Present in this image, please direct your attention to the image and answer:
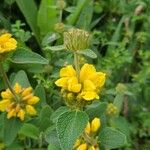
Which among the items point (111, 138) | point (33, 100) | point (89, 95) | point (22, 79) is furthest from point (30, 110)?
point (89, 95)

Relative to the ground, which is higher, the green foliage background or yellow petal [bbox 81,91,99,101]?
yellow petal [bbox 81,91,99,101]

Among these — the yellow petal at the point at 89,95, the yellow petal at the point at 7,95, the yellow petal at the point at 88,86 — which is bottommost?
the yellow petal at the point at 7,95

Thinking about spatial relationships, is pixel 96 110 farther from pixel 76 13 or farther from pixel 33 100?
pixel 76 13

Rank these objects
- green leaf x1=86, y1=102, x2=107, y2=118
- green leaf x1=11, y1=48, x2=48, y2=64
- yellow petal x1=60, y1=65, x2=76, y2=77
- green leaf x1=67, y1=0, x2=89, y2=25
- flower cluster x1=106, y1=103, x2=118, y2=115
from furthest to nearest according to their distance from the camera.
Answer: green leaf x1=67, y1=0, x2=89, y2=25 → flower cluster x1=106, y1=103, x2=118, y2=115 → green leaf x1=86, y1=102, x2=107, y2=118 → green leaf x1=11, y1=48, x2=48, y2=64 → yellow petal x1=60, y1=65, x2=76, y2=77

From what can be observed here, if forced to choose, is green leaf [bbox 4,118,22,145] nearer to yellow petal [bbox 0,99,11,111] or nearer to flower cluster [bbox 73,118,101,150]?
yellow petal [bbox 0,99,11,111]

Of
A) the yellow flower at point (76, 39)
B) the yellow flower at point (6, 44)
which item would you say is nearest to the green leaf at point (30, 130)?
the yellow flower at point (6, 44)

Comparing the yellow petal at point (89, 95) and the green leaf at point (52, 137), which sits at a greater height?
the yellow petal at point (89, 95)

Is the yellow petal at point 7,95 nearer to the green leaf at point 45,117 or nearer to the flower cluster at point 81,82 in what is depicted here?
the green leaf at point 45,117

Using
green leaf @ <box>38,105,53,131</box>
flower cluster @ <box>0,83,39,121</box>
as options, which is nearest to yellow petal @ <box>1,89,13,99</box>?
flower cluster @ <box>0,83,39,121</box>
